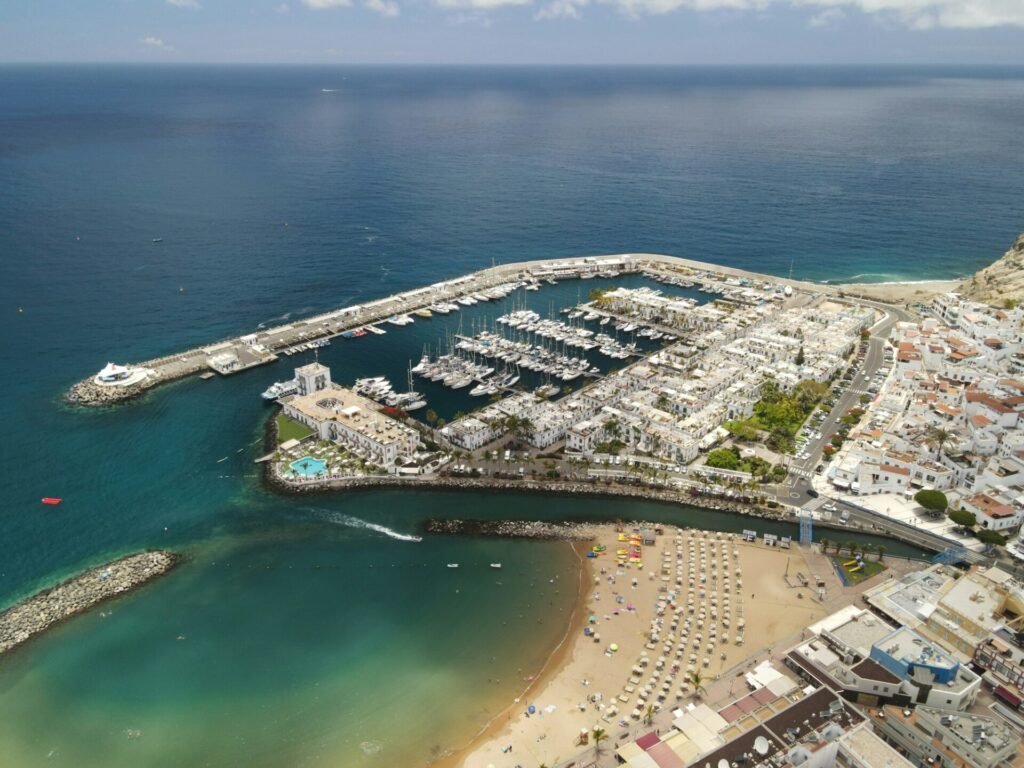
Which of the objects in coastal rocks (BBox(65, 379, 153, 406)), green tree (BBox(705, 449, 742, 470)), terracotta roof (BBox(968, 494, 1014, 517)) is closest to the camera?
terracotta roof (BBox(968, 494, 1014, 517))

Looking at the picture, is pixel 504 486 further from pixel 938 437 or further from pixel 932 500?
pixel 938 437

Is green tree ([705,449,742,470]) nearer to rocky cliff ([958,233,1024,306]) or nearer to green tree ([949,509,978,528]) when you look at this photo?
green tree ([949,509,978,528])

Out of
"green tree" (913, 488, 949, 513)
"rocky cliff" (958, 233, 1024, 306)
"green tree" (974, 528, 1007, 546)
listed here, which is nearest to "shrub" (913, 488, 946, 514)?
"green tree" (913, 488, 949, 513)

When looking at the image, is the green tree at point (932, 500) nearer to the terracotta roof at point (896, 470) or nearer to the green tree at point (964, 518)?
the green tree at point (964, 518)

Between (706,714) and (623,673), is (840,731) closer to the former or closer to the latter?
(706,714)

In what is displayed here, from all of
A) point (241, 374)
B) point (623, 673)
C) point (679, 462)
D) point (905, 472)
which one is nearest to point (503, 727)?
point (623, 673)
